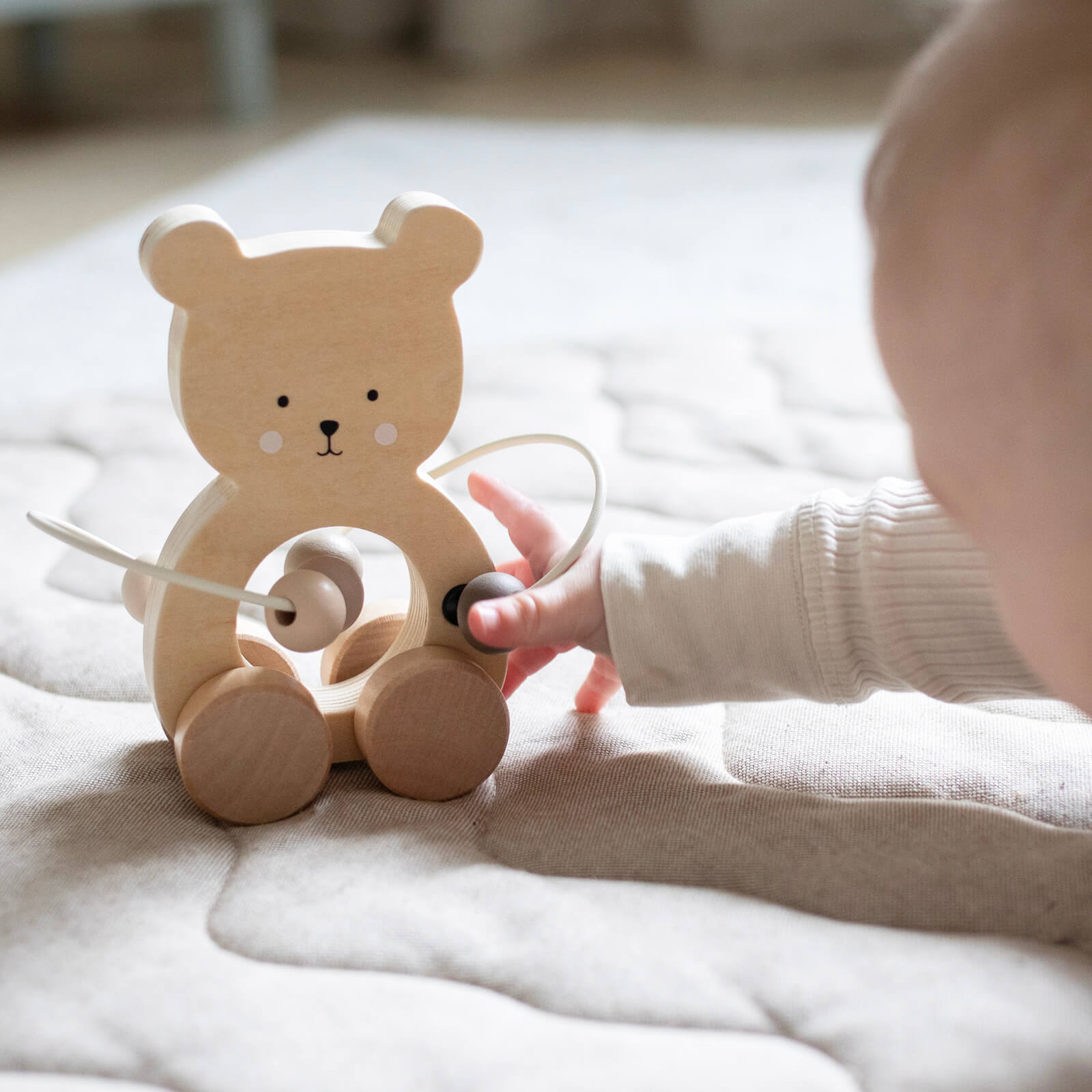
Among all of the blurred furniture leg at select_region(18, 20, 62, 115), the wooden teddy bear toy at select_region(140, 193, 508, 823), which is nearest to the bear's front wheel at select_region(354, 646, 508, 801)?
the wooden teddy bear toy at select_region(140, 193, 508, 823)

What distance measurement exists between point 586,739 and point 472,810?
7 centimetres

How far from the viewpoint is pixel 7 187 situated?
1563 millimetres

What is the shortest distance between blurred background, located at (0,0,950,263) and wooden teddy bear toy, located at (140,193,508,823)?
116 cm

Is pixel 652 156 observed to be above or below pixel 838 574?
below

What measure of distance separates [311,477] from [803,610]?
Result: 0.19 meters

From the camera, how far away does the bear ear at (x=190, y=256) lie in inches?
15.9

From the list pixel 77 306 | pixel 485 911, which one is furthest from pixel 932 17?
pixel 485 911

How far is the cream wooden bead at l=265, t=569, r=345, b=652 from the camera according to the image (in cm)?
45

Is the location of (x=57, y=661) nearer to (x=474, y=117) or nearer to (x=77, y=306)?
(x=77, y=306)

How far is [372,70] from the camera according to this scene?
2.32 meters

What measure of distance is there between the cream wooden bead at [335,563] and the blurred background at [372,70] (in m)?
1.13

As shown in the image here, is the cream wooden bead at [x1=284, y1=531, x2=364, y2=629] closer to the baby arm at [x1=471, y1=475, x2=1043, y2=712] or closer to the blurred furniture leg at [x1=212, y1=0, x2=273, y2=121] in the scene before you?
the baby arm at [x1=471, y1=475, x2=1043, y2=712]

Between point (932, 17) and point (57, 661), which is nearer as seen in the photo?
point (57, 661)

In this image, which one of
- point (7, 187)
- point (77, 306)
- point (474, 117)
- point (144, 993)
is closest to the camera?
point (144, 993)
